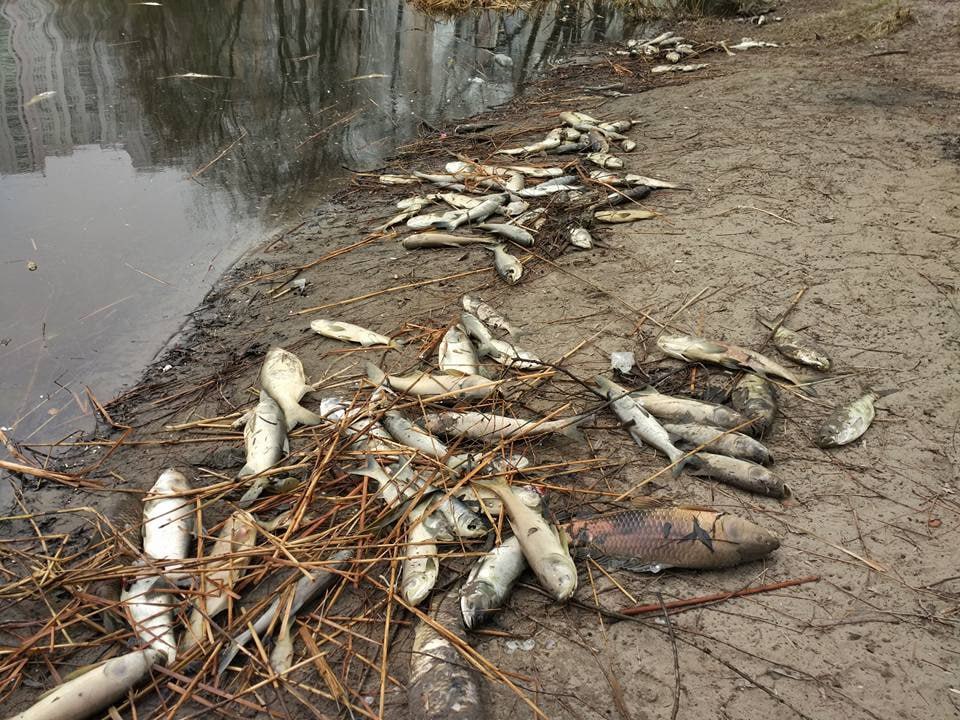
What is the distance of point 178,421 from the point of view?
4.52m

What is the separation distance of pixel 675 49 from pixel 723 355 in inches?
360

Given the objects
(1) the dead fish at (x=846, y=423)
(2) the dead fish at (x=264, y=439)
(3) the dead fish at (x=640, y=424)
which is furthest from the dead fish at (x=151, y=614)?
(1) the dead fish at (x=846, y=423)

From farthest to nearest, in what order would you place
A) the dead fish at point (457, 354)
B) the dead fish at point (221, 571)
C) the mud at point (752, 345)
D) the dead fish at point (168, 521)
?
the dead fish at point (457, 354), the dead fish at point (168, 521), the dead fish at point (221, 571), the mud at point (752, 345)

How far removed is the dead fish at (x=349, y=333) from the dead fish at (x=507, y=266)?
3.84 feet

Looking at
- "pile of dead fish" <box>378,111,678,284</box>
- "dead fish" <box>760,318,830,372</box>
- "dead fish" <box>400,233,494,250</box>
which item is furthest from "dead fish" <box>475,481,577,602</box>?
"dead fish" <box>400,233,494,250</box>

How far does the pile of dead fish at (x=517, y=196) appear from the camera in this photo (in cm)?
621

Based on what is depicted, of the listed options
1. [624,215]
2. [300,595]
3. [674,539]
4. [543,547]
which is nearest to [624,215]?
[624,215]

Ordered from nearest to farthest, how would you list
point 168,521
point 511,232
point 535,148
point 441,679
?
point 441,679
point 168,521
point 511,232
point 535,148

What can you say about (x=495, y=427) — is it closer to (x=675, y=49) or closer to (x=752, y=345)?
(x=752, y=345)

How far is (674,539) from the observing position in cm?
311

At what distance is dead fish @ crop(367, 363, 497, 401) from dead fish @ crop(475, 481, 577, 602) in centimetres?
87

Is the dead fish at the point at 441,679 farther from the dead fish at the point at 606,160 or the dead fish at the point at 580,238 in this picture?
the dead fish at the point at 606,160

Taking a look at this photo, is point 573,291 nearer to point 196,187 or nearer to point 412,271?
point 412,271

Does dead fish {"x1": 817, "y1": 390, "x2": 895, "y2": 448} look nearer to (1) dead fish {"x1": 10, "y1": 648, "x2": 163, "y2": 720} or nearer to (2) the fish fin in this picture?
(2) the fish fin
